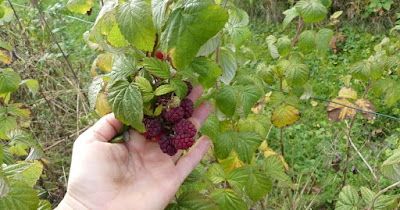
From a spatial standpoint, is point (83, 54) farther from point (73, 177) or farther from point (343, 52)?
point (73, 177)

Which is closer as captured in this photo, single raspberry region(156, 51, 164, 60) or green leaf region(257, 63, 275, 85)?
single raspberry region(156, 51, 164, 60)

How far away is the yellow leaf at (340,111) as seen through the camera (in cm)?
186

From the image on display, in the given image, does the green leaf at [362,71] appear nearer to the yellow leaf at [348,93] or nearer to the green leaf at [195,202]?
the yellow leaf at [348,93]

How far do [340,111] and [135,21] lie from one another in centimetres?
148

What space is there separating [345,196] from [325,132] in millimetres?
1551

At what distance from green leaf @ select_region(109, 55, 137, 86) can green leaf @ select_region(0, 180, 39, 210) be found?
0.37 metres

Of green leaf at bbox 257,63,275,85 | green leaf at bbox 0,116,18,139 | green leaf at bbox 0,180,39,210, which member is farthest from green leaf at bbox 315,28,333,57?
green leaf at bbox 0,116,18,139

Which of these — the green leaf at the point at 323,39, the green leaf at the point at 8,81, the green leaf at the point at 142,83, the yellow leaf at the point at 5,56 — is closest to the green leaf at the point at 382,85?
the green leaf at the point at 323,39

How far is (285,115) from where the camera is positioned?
1.73m

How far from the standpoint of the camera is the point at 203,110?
1.21 m

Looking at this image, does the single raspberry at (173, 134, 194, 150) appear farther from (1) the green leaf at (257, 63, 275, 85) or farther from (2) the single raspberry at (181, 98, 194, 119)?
(1) the green leaf at (257, 63, 275, 85)

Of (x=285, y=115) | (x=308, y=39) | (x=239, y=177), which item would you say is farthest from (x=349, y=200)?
(x=308, y=39)

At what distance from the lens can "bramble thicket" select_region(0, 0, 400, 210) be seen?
2.75 feet

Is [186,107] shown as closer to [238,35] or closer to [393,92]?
[238,35]
